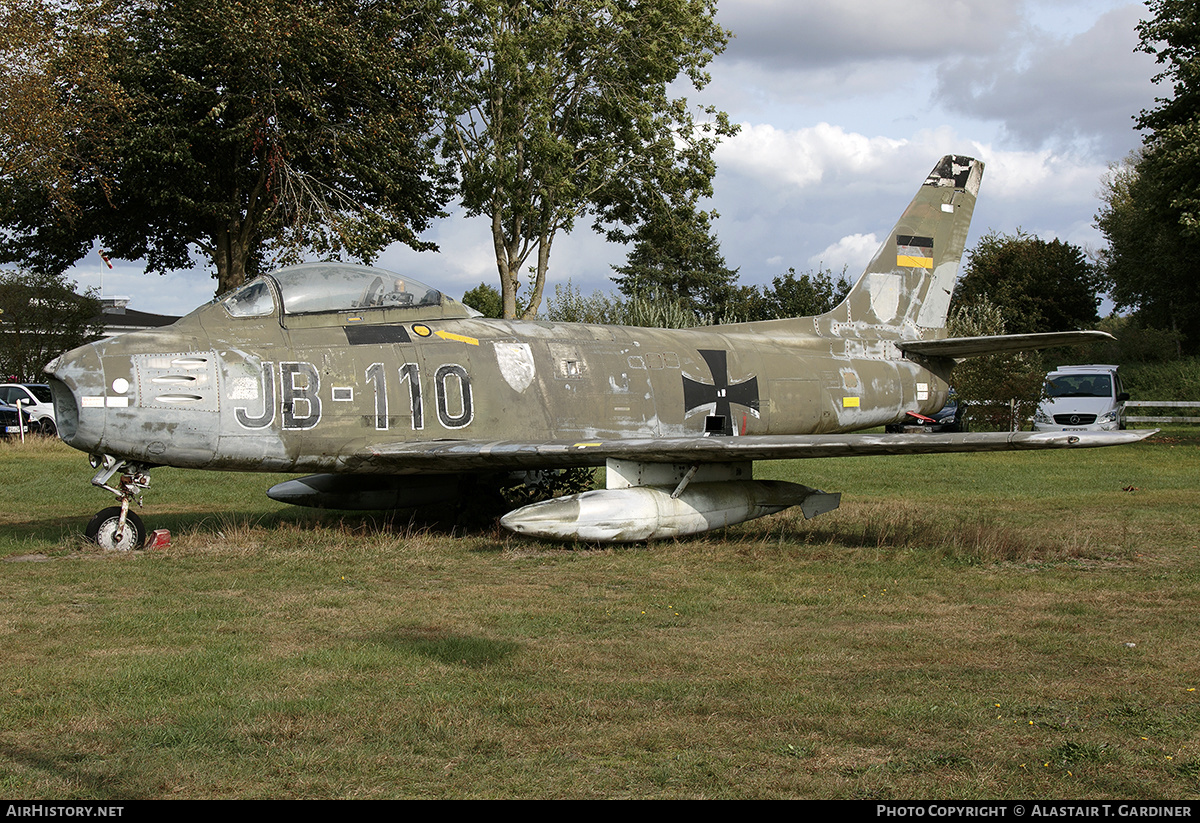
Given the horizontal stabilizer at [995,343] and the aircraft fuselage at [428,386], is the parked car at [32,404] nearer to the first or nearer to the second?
the aircraft fuselage at [428,386]

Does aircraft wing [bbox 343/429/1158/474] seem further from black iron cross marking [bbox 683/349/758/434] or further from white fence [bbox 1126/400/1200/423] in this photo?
white fence [bbox 1126/400/1200/423]

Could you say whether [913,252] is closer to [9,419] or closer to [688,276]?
[9,419]

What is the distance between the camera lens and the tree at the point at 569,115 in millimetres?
29312

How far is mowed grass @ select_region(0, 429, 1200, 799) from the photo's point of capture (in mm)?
4281

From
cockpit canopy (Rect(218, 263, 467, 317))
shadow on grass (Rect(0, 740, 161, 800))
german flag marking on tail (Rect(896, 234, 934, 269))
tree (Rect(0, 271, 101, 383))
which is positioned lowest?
shadow on grass (Rect(0, 740, 161, 800))

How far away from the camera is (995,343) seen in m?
13.6

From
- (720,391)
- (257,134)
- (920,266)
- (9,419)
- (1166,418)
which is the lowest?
(1166,418)

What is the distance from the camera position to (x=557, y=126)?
32250mm

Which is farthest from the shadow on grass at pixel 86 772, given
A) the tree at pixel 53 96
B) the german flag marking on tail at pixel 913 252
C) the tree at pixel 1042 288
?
the tree at pixel 1042 288

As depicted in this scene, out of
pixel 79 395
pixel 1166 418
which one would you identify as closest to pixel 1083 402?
pixel 1166 418

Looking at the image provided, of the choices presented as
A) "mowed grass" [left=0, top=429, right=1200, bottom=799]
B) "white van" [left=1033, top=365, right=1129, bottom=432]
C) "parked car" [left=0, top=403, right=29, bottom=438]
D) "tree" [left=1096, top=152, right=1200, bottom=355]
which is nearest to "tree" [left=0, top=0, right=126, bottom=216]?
"parked car" [left=0, top=403, right=29, bottom=438]

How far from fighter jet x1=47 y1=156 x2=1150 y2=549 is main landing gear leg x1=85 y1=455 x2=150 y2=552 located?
1.0 inches

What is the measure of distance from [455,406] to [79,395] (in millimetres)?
4015
